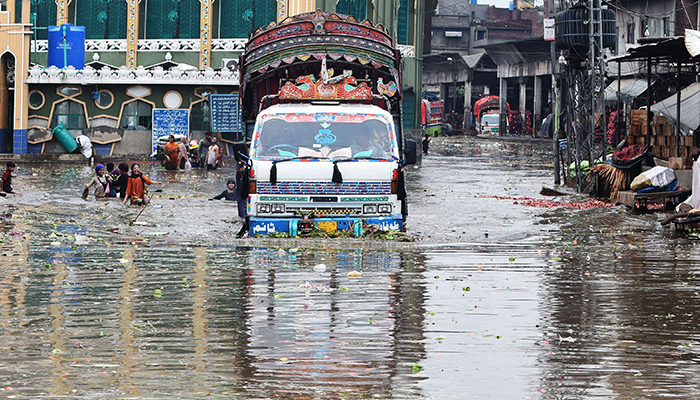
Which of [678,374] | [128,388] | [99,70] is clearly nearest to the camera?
[128,388]

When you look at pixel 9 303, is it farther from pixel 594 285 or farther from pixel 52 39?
pixel 52 39

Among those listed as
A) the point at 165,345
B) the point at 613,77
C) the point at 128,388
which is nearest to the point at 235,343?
the point at 165,345

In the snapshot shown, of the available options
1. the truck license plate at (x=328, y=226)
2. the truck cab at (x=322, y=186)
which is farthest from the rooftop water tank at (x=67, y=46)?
the truck license plate at (x=328, y=226)

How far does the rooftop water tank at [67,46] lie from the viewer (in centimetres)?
4069

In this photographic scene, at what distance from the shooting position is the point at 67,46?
40906 millimetres

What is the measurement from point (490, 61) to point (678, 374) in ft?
237

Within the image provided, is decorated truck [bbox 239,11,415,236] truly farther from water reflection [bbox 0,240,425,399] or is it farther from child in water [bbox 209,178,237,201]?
child in water [bbox 209,178,237,201]

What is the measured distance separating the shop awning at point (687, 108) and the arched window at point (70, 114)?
21.7 metres

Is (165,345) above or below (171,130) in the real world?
below

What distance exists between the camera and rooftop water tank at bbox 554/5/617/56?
85.3 ft

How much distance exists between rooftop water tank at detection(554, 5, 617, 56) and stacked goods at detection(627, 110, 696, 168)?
212cm

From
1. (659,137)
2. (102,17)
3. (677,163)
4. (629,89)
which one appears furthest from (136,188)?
(102,17)

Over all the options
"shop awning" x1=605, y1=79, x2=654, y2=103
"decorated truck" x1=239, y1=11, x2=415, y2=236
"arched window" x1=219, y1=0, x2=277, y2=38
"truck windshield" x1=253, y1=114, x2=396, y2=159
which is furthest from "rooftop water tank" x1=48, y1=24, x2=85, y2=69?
"truck windshield" x1=253, y1=114, x2=396, y2=159

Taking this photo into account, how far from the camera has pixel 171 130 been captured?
39438 mm
